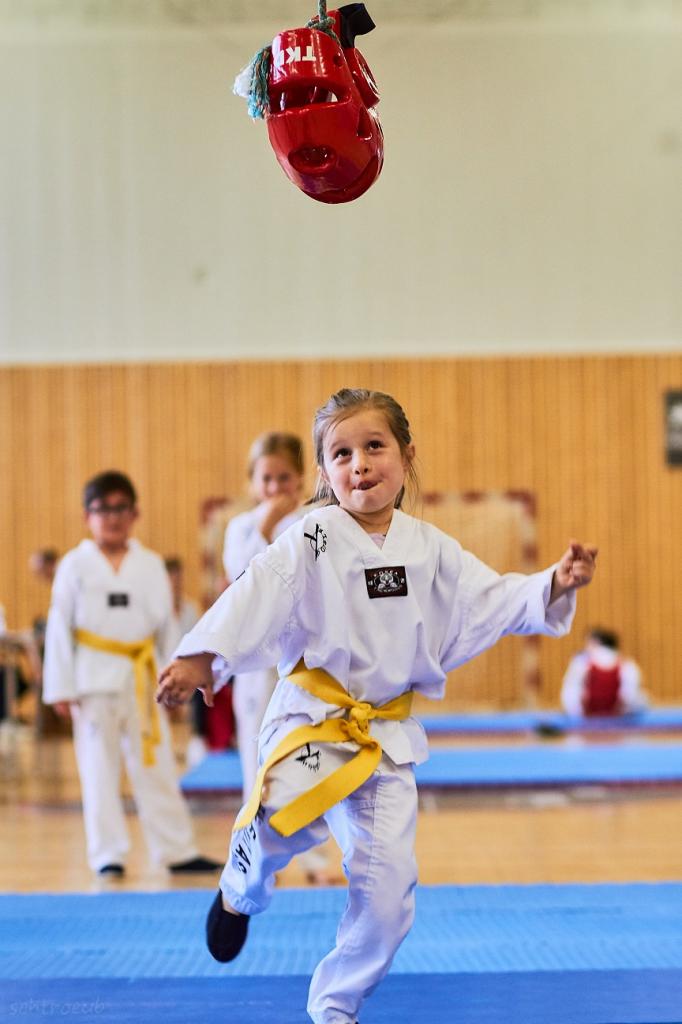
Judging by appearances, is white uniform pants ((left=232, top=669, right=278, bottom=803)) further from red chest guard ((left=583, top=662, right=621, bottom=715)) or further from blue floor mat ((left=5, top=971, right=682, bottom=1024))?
red chest guard ((left=583, top=662, right=621, bottom=715))

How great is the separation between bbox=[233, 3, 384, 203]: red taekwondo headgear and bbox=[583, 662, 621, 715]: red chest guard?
7.80m

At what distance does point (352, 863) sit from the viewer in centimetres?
261

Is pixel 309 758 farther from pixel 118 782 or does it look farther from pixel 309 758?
pixel 118 782

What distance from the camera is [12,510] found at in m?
12.9

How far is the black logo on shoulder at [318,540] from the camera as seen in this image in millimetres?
2760

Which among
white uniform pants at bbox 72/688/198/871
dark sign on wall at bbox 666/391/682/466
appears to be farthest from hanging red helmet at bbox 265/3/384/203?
dark sign on wall at bbox 666/391/682/466

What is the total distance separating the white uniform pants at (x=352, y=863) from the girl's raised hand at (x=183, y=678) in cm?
27

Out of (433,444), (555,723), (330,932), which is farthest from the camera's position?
(433,444)

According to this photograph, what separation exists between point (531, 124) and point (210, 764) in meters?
7.81

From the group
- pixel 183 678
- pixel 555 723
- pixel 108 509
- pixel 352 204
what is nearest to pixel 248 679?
pixel 108 509

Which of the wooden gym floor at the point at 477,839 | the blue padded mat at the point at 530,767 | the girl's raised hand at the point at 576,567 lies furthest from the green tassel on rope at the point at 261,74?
the blue padded mat at the point at 530,767

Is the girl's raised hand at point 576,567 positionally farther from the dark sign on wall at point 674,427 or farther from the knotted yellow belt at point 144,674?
the dark sign on wall at point 674,427

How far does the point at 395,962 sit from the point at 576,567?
4.07ft

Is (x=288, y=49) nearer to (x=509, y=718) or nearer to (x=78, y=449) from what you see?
(x=509, y=718)
